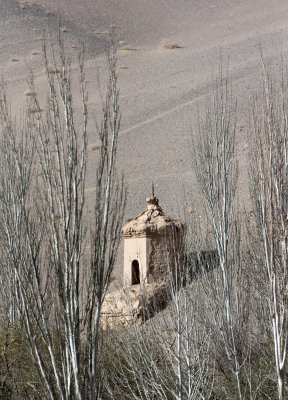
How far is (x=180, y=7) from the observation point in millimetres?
61344

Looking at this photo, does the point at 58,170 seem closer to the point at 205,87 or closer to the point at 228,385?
the point at 228,385

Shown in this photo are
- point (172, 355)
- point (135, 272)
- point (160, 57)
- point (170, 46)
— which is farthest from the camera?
point (170, 46)

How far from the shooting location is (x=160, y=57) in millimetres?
46781

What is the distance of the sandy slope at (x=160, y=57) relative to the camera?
97.3 ft

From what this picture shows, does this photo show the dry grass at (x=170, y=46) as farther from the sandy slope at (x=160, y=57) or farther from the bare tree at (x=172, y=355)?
the bare tree at (x=172, y=355)

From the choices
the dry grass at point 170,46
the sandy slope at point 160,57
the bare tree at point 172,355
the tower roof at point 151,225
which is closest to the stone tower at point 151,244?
the tower roof at point 151,225

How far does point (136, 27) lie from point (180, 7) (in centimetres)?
847

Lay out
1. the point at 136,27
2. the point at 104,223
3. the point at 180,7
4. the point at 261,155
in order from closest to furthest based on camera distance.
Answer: the point at 261,155 < the point at 104,223 < the point at 136,27 < the point at 180,7

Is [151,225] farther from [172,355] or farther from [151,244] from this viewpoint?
[172,355]

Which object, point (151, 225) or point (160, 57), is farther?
point (160, 57)

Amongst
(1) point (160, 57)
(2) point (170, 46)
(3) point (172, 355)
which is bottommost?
(3) point (172, 355)

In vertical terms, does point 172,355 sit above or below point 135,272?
below

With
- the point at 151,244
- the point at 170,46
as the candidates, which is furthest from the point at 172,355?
the point at 170,46

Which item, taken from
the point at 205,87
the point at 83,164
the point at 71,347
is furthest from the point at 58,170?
the point at 205,87
